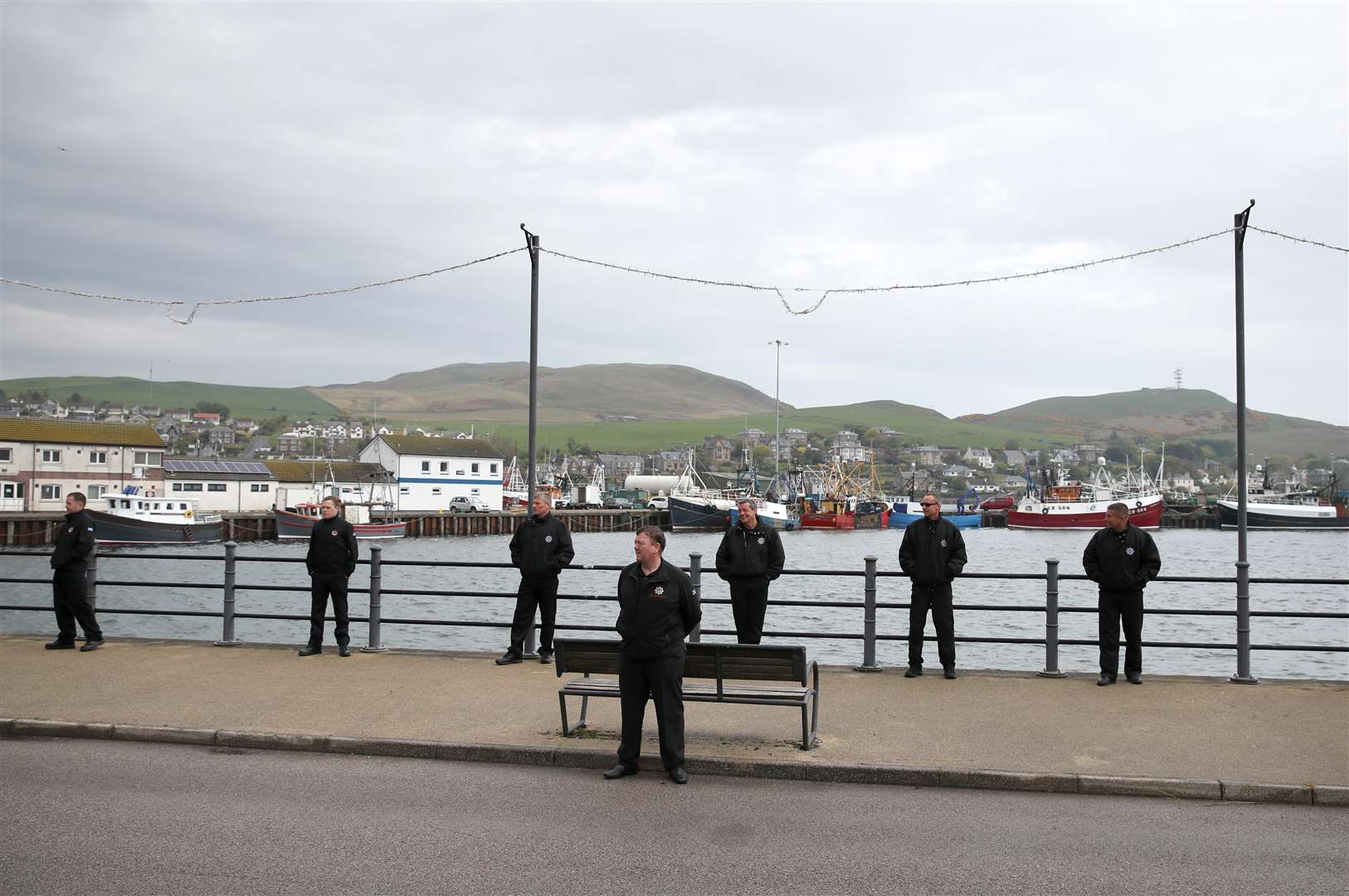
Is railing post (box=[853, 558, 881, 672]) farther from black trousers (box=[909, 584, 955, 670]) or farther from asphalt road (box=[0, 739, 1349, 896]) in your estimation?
asphalt road (box=[0, 739, 1349, 896])

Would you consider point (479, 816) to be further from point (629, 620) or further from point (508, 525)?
point (508, 525)

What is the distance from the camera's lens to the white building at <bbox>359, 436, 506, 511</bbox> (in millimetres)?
98938

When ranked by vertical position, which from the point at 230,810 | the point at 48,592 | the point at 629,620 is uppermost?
the point at 629,620

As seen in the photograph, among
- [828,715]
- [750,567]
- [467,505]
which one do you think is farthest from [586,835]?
[467,505]

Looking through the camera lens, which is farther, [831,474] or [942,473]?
[942,473]

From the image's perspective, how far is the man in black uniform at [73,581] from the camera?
12844 millimetres

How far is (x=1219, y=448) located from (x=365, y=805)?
207 meters

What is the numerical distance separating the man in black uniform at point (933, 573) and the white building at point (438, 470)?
294 ft

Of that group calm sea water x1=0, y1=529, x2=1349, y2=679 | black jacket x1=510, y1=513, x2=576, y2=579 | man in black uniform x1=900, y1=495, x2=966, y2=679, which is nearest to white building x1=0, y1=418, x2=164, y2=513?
calm sea water x1=0, y1=529, x2=1349, y2=679

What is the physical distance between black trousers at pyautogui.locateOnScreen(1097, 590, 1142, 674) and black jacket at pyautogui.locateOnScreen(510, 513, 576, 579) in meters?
5.60

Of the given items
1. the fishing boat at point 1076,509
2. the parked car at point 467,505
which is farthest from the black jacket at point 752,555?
the fishing boat at point 1076,509

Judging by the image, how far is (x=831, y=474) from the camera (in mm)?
144500

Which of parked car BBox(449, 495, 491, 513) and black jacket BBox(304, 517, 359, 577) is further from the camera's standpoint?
parked car BBox(449, 495, 491, 513)

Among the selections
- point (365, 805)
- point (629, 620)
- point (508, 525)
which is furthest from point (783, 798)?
point (508, 525)
